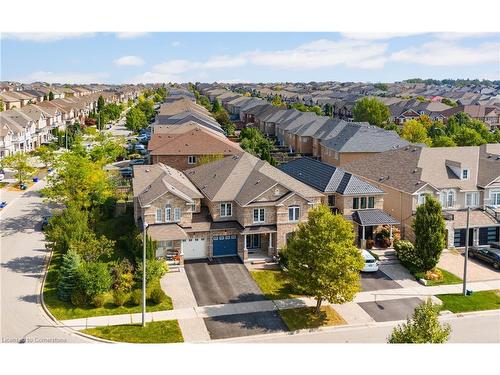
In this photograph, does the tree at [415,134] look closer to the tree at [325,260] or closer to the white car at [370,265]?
the white car at [370,265]

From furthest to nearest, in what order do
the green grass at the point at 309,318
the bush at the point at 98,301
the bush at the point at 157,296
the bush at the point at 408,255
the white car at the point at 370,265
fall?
the bush at the point at 408,255
the white car at the point at 370,265
the bush at the point at 157,296
the bush at the point at 98,301
the green grass at the point at 309,318

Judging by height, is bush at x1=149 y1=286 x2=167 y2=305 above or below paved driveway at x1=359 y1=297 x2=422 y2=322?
above

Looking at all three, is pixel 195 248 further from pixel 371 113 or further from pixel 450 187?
pixel 371 113

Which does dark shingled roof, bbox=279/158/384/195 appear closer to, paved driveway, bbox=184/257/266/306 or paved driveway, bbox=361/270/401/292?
paved driveway, bbox=361/270/401/292

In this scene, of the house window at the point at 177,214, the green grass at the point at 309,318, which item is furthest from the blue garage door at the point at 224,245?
the green grass at the point at 309,318

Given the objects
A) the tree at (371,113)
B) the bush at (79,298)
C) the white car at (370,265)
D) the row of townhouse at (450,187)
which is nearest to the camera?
the bush at (79,298)

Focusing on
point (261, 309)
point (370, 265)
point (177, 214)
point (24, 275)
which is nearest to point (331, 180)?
point (370, 265)

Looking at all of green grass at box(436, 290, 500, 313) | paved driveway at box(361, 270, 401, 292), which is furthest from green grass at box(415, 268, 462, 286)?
paved driveway at box(361, 270, 401, 292)

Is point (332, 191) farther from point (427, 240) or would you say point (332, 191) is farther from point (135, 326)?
point (135, 326)
